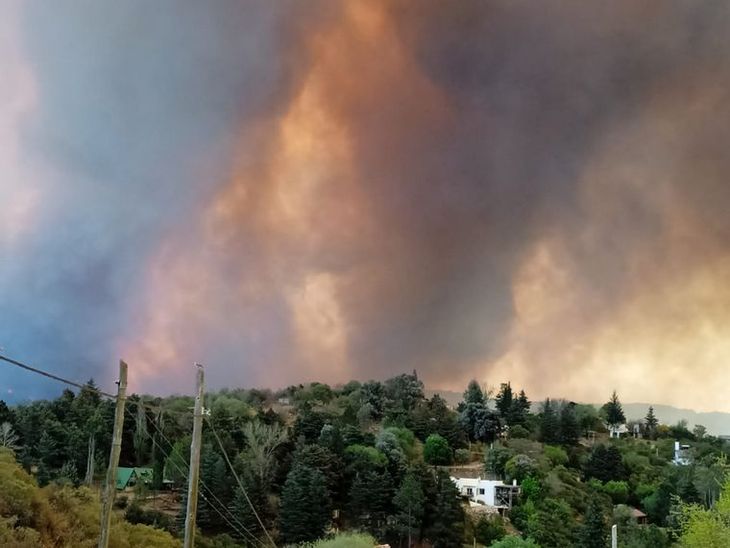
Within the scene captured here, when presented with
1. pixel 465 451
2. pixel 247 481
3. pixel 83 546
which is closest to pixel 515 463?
pixel 465 451

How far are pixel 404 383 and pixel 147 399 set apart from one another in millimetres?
27506

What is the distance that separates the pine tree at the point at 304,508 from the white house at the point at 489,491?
14780 mm

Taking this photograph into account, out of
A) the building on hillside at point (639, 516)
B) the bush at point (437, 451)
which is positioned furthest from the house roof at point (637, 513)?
the bush at point (437, 451)

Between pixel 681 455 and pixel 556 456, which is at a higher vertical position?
pixel 681 455

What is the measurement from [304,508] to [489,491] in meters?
18.2

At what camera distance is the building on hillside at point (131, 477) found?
143 feet

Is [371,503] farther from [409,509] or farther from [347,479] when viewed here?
[347,479]

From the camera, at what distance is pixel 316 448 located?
142 feet

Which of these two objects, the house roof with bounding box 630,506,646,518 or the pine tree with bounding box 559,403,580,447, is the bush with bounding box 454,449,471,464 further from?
the house roof with bounding box 630,506,646,518

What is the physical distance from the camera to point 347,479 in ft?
143

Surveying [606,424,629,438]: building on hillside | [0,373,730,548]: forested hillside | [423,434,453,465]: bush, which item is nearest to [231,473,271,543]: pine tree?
[0,373,730,548]: forested hillside

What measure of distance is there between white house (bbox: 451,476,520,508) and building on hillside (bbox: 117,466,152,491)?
22123 mm

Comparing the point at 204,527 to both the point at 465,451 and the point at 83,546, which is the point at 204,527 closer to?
the point at 83,546

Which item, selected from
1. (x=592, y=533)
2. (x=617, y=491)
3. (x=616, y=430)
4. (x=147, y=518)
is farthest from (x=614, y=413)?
(x=147, y=518)
